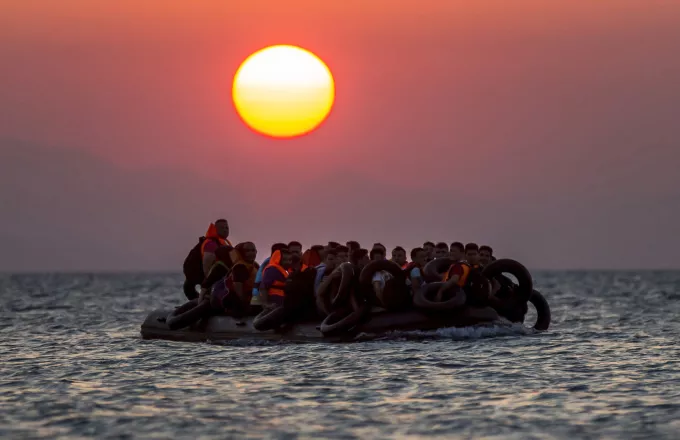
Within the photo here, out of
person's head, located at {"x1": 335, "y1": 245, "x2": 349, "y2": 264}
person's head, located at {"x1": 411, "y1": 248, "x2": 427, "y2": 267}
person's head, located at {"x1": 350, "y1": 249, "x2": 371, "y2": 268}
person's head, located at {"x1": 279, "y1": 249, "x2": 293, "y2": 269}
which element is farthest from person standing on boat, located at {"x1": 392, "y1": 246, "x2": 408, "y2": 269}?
person's head, located at {"x1": 279, "y1": 249, "x2": 293, "y2": 269}

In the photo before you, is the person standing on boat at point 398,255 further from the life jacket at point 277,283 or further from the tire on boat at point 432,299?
the life jacket at point 277,283

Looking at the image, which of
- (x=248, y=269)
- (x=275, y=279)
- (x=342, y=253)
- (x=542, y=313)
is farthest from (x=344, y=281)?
(x=542, y=313)

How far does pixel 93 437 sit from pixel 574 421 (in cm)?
609

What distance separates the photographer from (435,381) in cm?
1844

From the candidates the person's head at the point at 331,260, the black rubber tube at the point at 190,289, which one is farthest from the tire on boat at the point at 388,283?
the black rubber tube at the point at 190,289

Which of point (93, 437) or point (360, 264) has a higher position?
point (360, 264)

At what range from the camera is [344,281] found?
23188 millimetres

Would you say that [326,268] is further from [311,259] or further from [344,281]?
[311,259]

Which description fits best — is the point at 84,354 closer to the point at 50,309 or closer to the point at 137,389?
the point at 137,389

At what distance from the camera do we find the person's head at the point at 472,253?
24.2 metres

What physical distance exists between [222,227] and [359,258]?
130 inches

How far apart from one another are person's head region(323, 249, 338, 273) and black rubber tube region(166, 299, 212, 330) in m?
3.33

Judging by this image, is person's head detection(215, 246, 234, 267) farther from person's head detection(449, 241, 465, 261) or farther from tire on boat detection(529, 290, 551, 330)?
tire on boat detection(529, 290, 551, 330)

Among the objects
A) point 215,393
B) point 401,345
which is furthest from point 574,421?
point 401,345
